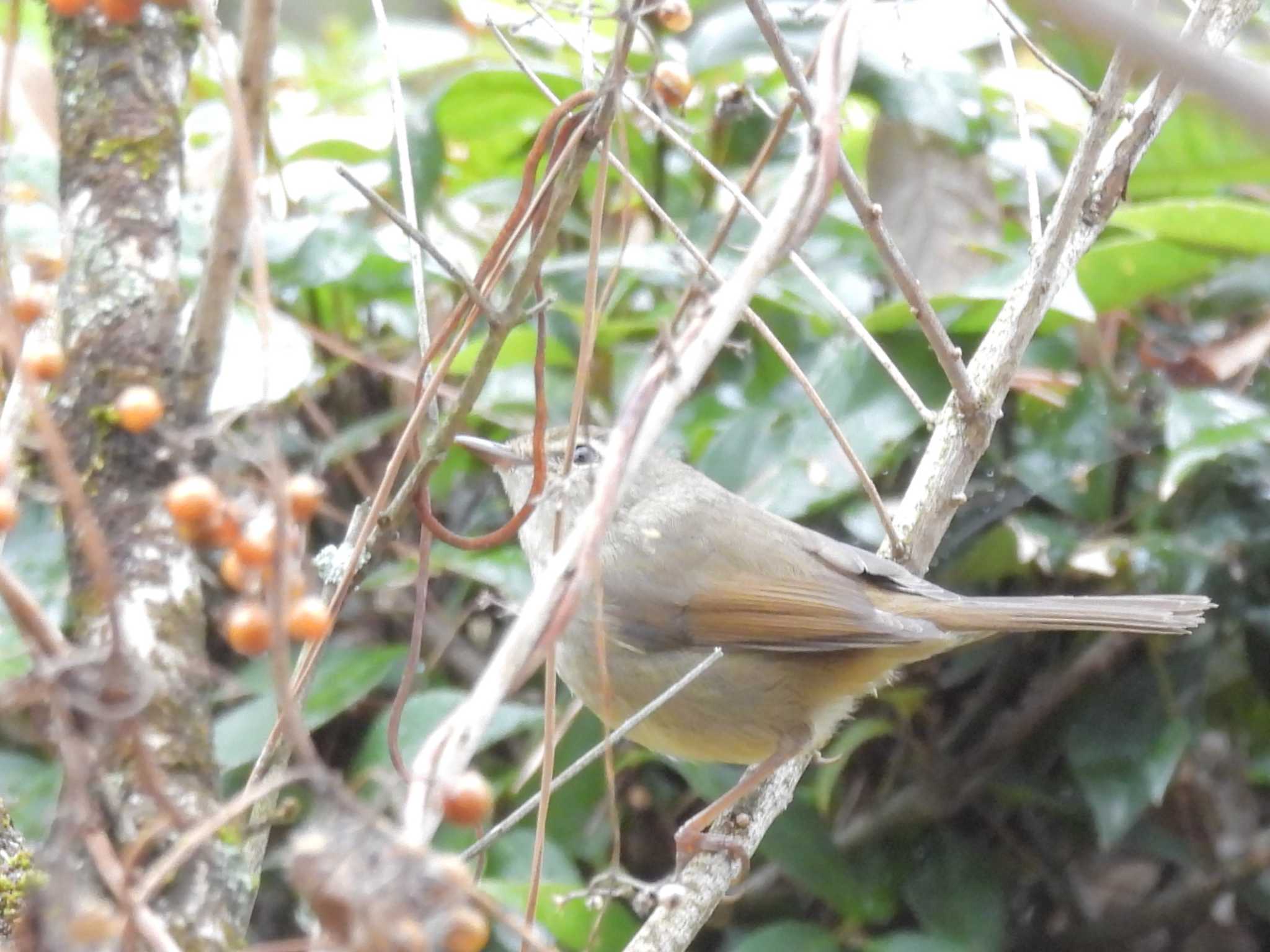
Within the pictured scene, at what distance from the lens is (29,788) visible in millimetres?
2678

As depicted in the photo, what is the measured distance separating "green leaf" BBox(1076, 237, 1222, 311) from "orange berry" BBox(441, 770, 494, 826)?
7.81ft

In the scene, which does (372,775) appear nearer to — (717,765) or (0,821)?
(0,821)

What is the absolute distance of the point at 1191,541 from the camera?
2898 millimetres

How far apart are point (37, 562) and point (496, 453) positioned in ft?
3.23

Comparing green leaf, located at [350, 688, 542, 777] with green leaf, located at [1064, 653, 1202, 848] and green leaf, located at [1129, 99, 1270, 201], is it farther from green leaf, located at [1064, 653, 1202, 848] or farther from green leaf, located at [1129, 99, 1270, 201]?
green leaf, located at [1129, 99, 1270, 201]

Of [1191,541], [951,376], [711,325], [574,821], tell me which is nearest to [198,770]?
[711,325]

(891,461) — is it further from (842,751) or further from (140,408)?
(140,408)

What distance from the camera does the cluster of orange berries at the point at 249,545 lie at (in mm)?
1058

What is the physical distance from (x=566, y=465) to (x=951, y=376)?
2.79 ft

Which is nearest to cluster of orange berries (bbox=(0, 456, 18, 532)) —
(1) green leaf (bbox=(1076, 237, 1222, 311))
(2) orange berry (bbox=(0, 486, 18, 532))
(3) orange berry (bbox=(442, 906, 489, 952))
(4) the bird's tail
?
(2) orange berry (bbox=(0, 486, 18, 532))

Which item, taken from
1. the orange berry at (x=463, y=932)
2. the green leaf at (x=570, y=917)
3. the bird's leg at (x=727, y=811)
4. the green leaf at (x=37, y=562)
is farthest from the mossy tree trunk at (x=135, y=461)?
the bird's leg at (x=727, y=811)

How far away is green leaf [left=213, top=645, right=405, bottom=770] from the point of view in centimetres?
269

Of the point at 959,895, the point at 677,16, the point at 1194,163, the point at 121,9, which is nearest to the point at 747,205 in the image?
the point at 677,16

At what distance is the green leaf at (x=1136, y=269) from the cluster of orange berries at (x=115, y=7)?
2165 millimetres
